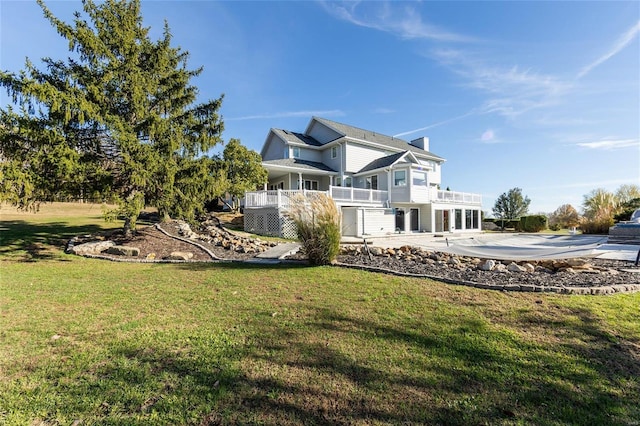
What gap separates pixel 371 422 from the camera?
212cm

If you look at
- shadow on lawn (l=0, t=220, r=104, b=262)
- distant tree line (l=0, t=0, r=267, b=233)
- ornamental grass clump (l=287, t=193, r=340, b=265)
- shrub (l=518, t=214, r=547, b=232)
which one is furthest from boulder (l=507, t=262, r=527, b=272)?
shrub (l=518, t=214, r=547, b=232)

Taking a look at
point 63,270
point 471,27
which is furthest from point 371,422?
point 471,27

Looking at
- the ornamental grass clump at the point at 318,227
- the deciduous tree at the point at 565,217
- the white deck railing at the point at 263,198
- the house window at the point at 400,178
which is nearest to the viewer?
the ornamental grass clump at the point at 318,227

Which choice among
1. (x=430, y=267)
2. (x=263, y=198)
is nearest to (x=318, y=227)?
(x=430, y=267)

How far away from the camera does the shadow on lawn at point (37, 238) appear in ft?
29.6

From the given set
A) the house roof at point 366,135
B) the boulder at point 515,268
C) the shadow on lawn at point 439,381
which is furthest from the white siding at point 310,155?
the shadow on lawn at point 439,381

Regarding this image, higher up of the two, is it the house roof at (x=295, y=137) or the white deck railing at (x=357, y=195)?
the house roof at (x=295, y=137)

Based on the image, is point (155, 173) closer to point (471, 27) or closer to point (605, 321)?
point (605, 321)

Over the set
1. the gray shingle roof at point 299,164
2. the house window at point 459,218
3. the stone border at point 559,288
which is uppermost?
the gray shingle roof at point 299,164

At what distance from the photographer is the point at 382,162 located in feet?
74.6

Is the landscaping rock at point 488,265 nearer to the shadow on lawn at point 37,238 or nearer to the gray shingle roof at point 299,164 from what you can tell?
the shadow on lawn at point 37,238

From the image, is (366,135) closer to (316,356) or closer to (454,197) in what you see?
(454,197)

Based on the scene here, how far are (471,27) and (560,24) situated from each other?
2.89m

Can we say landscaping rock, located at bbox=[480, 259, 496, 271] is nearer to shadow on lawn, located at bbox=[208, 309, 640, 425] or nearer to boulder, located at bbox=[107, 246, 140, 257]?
shadow on lawn, located at bbox=[208, 309, 640, 425]
